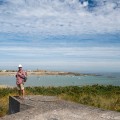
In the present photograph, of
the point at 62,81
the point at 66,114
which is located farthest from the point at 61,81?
the point at 66,114

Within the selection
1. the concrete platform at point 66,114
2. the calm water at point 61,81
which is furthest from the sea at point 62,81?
the concrete platform at point 66,114

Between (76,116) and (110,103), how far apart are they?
6.13 metres

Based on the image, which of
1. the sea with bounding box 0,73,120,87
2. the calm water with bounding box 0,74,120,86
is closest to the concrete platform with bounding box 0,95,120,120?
the sea with bounding box 0,73,120,87

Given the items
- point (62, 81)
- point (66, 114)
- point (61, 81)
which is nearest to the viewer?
point (66, 114)

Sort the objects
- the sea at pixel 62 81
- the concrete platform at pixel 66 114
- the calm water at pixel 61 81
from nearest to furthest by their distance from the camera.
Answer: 1. the concrete platform at pixel 66 114
2. the sea at pixel 62 81
3. the calm water at pixel 61 81

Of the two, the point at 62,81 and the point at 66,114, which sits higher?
the point at 66,114

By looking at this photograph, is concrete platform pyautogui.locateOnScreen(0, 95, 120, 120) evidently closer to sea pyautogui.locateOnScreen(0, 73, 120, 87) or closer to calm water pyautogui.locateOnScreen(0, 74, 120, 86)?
sea pyautogui.locateOnScreen(0, 73, 120, 87)

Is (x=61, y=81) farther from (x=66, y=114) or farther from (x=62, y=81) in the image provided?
(x=66, y=114)

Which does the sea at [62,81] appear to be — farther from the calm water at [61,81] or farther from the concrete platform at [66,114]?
the concrete platform at [66,114]

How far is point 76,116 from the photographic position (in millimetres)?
9766

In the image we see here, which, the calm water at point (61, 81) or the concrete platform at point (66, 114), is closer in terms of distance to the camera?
the concrete platform at point (66, 114)

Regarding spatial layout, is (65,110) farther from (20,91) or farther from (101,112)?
(20,91)

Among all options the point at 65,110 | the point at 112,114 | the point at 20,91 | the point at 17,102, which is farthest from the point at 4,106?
the point at 112,114

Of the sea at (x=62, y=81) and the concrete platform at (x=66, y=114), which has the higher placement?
the concrete platform at (x=66, y=114)
